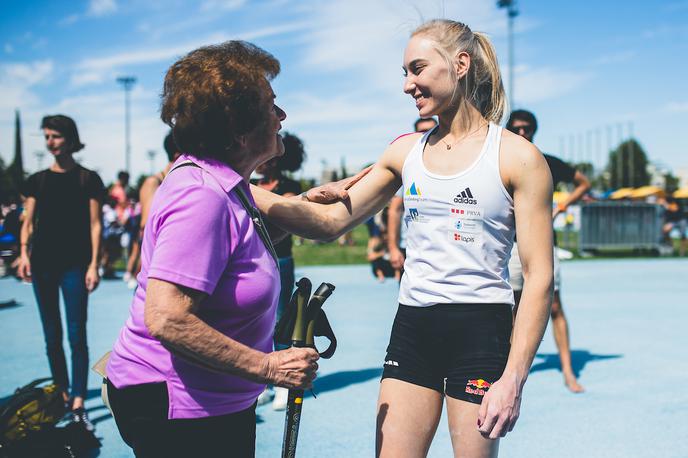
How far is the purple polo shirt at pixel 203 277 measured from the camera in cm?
170

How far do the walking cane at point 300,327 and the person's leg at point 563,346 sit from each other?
3.94 metres

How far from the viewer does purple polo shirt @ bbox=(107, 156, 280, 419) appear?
1.70 m

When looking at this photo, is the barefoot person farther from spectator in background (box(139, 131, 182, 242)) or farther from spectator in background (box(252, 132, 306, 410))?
spectator in background (box(139, 131, 182, 242))

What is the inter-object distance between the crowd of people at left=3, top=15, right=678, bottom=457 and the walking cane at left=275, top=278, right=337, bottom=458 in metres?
0.09

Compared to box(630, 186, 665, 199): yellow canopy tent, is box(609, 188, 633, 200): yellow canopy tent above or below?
below

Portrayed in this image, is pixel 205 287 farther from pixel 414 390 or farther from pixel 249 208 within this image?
pixel 414 390

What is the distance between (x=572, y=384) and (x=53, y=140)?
15.4 feet

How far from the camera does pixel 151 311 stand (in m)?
1.71

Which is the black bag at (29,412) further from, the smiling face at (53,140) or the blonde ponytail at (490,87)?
the blonde ponytail at (490,87)

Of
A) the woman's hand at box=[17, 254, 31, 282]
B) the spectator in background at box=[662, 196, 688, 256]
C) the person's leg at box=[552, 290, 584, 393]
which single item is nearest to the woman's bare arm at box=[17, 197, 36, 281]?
the woman's hand at box=[17, 254, 31, 282]

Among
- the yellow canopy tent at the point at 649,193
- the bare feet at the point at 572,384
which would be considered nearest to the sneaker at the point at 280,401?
the bare feet at the point at 572,384

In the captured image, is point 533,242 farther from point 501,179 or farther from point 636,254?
point 636,254

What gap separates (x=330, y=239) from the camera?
279 centimetres

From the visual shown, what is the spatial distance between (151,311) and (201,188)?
1.14 feet
